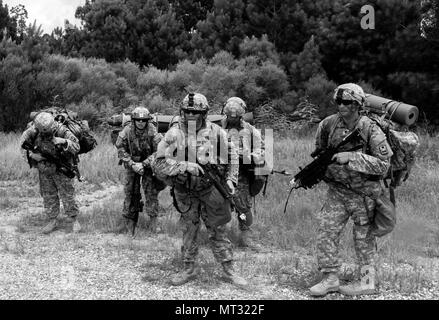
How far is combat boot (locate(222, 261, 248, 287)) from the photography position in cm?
561

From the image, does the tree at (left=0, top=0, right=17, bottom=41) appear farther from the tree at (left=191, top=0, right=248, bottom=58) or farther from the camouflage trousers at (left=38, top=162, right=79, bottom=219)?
the camouflage trousers at (left=38, top=162, right=79, bottom=219)

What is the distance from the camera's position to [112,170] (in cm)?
1110

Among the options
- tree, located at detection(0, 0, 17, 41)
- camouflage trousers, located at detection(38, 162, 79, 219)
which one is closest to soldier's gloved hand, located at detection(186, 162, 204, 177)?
camouflage trousers, located at detection(38, 162, 79, 219)

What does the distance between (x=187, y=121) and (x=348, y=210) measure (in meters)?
1.80

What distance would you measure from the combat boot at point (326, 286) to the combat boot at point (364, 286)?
0.26 feet

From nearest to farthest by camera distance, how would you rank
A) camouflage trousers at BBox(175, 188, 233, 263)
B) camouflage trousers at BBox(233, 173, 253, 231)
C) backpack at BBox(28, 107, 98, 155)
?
camouflage trousers at BBox(175, 188, 233, 263), camouflage trousers at BBox(233, 173, 253, 231), backpack at BBox(28, 107, 98, 155)

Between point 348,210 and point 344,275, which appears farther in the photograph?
point 344,275

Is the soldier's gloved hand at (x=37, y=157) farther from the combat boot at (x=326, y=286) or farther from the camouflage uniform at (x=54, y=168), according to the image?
the combat boot at (x=326, y=286)

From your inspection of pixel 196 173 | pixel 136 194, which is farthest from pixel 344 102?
pixel 136 194

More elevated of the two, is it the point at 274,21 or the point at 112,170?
the point at 274,21

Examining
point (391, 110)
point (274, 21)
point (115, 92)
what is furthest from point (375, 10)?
point (391, 110)

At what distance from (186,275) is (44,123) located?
9.49ft

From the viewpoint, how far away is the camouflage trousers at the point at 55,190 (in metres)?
7.51

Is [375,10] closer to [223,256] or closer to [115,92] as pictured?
[115,92]
